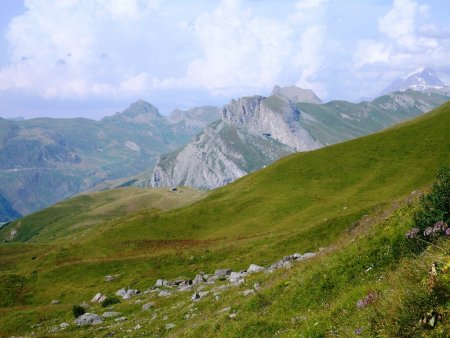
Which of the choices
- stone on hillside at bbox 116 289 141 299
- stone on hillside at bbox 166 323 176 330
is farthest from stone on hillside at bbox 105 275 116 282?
stone on hillside at bbox 166 323 176 330

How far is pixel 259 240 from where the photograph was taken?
63.1 metres

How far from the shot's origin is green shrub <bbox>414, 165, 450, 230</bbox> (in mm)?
18062

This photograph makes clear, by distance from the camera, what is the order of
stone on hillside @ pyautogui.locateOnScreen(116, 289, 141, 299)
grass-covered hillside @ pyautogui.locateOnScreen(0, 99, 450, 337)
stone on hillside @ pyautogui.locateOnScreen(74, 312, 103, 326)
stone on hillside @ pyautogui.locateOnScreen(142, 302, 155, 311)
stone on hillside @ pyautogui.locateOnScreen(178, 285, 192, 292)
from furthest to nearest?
stone on hillside @ pyautogui.locateOnScreen(116, 289, 141, 299)
stone on hillside @ pyautogui.locateOnScreen(178, 285, 192, 292)
stone on hillside @ pyautogui.locateOnScreen(142, 302, 155, 311)
stone on hillside @ pyautogui.locateOnScreen(74, 312, 103, 326)
grass-covered hillside @ pyautogui.locateOnScreen(0, 99, 450, 337)

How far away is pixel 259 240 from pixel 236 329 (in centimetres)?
4461

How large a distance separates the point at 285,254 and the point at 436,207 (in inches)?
1374

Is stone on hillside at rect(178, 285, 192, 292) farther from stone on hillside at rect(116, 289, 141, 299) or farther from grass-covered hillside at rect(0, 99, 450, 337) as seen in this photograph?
stone on hillside at rect(116, 289, 141, 299)

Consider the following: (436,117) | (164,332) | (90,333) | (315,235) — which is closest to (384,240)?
(164,332)

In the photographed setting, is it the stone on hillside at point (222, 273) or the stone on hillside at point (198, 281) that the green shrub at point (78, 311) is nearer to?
the stone on hillside at point (198, 281)

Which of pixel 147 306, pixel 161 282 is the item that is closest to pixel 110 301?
pixel 161 282

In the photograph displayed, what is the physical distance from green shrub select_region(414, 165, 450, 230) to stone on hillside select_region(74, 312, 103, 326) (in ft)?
98.5

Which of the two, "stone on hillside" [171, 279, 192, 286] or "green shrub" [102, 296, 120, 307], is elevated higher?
"green shrub" [102, 296, 120, 307]

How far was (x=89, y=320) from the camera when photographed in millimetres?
38719

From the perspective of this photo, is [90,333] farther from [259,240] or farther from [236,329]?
[259,240]

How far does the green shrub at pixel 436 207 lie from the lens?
59.3 feet
